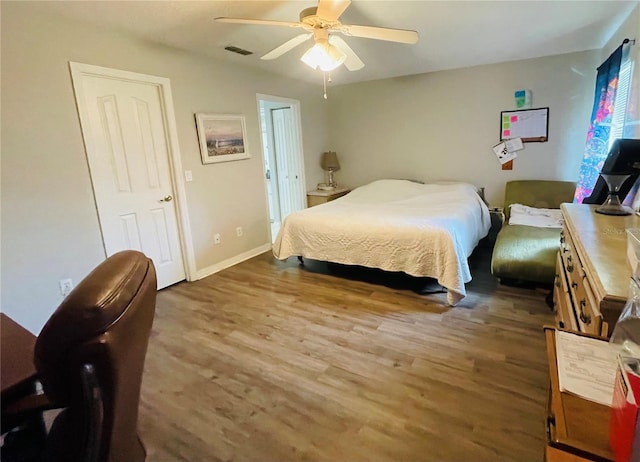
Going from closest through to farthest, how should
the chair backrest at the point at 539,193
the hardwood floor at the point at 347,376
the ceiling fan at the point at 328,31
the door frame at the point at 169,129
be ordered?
the hardwood floor at the point at 347,376 < the ceiling fan at the point at 328,31 < the door frame at the point at 169,129 < the chair backrest at the point at 539,193

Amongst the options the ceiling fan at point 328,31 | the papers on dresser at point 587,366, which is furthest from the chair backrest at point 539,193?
the papers on dresser at point 587,366

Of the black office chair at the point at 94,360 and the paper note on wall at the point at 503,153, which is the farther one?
the paper note on wall at the point at 503,153

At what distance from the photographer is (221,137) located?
3760 millimetres

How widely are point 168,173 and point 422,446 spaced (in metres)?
3.07

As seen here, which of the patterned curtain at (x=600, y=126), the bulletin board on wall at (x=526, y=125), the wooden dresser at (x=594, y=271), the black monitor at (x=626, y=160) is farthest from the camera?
the bulletin board on wall at (x=526, y=125)

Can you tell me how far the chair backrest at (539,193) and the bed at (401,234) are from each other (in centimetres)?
46

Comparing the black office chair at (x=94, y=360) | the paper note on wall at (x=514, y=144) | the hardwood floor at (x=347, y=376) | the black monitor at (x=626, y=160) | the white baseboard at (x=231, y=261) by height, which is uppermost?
the paper note on wall at (x=514, y=144)

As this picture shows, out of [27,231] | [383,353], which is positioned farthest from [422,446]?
[27,231]

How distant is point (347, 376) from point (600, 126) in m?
3.31

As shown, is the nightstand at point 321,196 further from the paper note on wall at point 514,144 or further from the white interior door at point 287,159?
the paper note on wall at point 514,144

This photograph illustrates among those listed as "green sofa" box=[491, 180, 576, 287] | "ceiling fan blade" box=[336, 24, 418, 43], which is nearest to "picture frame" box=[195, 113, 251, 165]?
"ceiling fan blade" box=[336, 24, 418, 43]

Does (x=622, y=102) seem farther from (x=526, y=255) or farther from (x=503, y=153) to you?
(x=503, y=153)

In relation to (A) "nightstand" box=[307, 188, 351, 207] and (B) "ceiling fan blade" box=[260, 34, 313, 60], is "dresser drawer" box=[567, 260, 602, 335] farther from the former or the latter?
(A) "nightstand" box=[307, 188, 351, 207]

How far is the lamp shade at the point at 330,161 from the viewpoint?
213 inches
